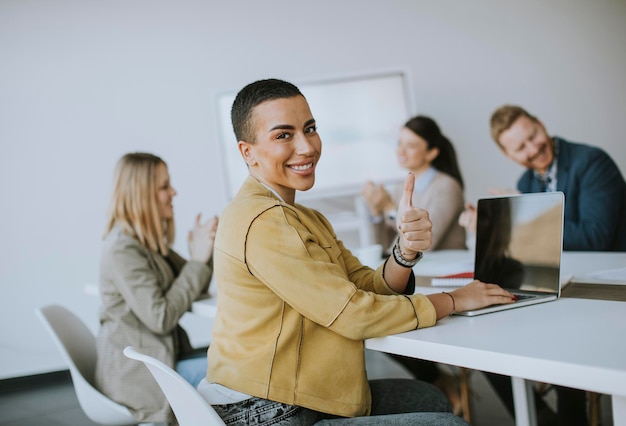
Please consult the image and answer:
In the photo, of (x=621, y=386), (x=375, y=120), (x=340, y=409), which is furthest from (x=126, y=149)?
(x=621, y=386)

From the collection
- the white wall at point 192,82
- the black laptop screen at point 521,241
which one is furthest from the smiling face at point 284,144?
the white wall at point 192,82

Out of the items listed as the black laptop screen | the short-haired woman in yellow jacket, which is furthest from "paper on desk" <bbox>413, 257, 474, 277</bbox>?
the short-haired woman in yellow jacket

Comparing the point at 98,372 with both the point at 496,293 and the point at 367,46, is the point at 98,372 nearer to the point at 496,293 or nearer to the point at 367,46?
the point at 496,293

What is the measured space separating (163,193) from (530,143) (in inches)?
59.4

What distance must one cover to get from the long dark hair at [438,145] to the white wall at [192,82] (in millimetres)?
1248

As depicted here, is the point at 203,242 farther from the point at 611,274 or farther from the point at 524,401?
the point at 611,274

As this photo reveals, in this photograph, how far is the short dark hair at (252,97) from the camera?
1.26m

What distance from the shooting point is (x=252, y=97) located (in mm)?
1280

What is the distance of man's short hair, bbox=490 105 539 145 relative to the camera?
2.67m

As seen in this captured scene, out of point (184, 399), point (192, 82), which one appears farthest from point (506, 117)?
point (192, 82)

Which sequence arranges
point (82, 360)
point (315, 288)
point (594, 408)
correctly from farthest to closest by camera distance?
point (82, 360) → point (594, 408) → point (315, 288)

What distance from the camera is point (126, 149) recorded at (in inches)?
159

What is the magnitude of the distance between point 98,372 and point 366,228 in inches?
81.5

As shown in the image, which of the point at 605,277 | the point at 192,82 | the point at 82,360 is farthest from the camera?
the point at 192,82
